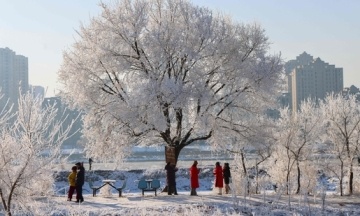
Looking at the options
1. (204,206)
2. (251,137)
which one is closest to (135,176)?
(251,137)

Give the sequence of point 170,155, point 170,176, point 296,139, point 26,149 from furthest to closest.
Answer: point 296,139
point 170,155
point 170,176
point 26,149

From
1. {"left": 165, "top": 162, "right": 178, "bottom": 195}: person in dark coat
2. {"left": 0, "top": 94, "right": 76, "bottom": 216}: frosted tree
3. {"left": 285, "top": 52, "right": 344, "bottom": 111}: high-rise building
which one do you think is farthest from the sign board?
{"left": 285, "top": 52, "right": 344, "bottom": 111}: high-rise building

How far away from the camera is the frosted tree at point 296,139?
30.2m

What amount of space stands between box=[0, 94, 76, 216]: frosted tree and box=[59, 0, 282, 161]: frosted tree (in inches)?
428

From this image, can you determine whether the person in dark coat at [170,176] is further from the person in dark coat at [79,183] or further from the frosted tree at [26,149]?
the frosted tree at [26,149]

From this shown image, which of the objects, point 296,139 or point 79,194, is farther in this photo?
point 296,139

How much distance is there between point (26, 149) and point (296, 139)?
1914 cm

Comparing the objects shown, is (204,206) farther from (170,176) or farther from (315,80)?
(315,80)

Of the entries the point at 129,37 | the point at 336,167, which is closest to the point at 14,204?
the point at 129,37

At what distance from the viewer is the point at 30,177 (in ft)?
48.2

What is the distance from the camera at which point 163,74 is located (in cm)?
2711

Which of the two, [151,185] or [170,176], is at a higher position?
[170,176]

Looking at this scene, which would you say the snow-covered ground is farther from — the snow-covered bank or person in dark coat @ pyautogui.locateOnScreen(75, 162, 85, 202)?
the snow-covered bank

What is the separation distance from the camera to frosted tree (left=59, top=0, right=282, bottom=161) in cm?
2642
